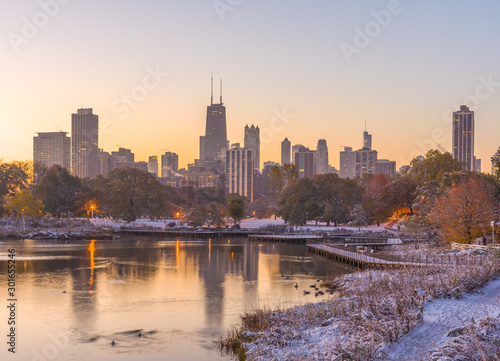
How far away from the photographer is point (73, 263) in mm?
52156

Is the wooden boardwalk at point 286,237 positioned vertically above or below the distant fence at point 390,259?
below

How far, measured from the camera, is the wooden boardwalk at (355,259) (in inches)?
1630

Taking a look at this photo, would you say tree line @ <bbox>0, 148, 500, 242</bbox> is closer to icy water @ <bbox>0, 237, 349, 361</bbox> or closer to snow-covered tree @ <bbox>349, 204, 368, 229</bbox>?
snow-covered tree @ <bbox>349, 204, 368, 229</bbox>

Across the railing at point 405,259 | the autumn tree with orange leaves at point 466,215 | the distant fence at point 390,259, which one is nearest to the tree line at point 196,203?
the distant fence at point 390,259

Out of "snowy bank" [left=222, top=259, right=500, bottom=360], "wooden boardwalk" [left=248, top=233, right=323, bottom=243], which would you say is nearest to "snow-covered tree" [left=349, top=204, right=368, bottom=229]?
"wooden boardwalk" [left=248, top=233, right=323, bottom=243]

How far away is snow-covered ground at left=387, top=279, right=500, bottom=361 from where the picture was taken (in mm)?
17219

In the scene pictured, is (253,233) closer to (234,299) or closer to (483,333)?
(234,299)

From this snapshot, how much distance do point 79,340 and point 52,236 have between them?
68409 mm

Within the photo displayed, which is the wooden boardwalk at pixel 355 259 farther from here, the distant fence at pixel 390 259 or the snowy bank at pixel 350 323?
the snowy bank at pixel 350 323

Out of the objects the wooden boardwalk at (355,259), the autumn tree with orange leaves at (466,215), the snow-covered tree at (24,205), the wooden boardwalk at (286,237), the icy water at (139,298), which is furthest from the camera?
the snow-covered tree at (24,205)

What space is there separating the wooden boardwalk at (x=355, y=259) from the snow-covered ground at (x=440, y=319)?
620 inches

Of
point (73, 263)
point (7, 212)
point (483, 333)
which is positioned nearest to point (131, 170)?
point (7, 212)

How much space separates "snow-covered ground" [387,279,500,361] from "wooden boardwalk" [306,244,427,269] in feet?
51.6

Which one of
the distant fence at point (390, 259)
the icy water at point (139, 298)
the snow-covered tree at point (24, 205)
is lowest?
A: the icy water at point (139, 298)
